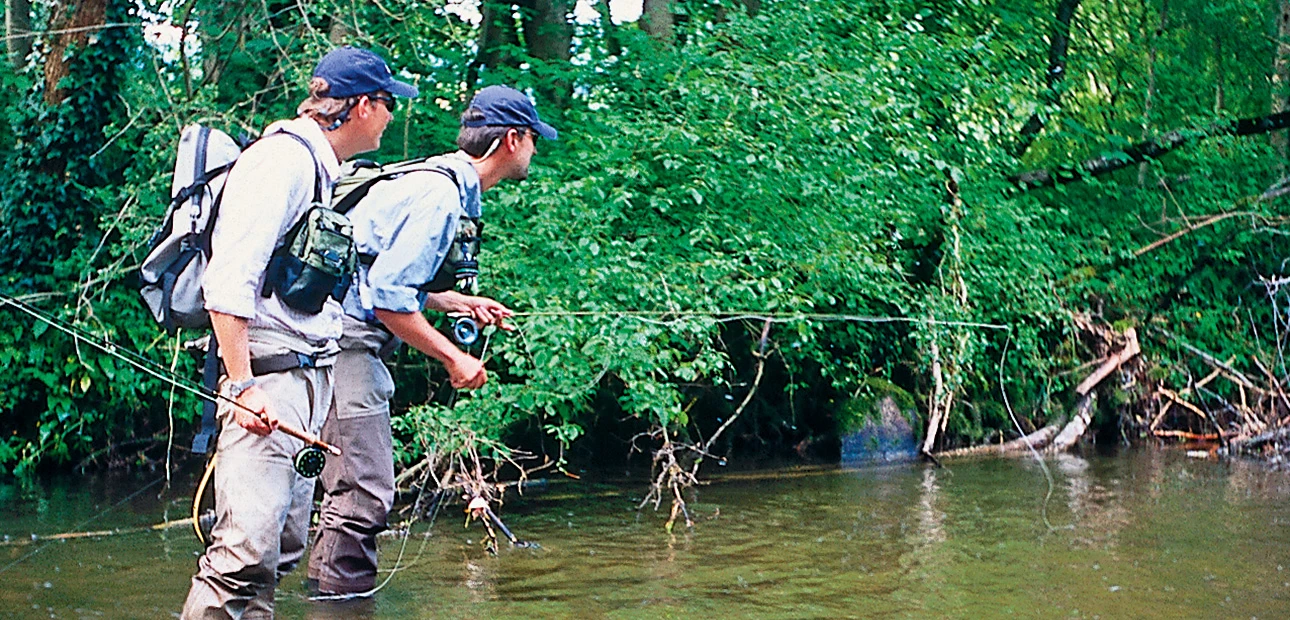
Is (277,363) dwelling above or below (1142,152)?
below

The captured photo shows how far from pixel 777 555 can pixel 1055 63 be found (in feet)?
27.2

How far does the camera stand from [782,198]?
368 inches

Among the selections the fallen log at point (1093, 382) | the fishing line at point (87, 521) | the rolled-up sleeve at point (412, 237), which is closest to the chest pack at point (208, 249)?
the rolled-up sleeve at point (412, 237)

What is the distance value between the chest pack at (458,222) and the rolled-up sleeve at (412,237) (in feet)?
0.15

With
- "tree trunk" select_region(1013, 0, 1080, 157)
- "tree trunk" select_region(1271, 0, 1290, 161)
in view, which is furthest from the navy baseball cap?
"tree trunk" select_region(1271, 0, 1290, 161)

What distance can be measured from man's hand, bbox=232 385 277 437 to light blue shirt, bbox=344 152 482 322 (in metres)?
0.90

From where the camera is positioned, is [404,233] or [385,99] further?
[404,233]

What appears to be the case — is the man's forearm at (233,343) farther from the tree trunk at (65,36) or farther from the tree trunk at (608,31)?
the tree trunk at (65,36)

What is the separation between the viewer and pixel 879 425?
1241 cm

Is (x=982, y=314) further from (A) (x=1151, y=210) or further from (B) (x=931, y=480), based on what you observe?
(A) (x=1151, y=210)

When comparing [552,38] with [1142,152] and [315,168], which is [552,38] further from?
[315,168]

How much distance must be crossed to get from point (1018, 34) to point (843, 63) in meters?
3.42

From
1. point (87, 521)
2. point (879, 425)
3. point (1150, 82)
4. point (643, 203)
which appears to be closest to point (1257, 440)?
point (879, 425)

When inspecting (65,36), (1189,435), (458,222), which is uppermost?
(65,36)
